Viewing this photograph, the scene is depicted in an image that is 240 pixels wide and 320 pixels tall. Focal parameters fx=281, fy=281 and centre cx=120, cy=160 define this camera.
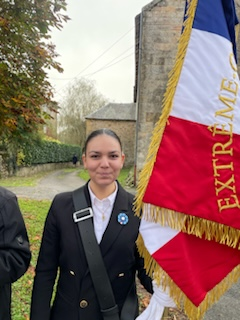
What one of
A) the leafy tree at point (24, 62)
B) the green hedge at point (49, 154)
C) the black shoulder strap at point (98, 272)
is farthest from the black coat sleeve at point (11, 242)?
the green hedge at point (49, 154)

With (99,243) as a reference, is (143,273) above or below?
below

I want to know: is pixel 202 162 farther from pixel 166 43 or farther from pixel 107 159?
pixel 166 43

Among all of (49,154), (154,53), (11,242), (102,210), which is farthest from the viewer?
(49,154)

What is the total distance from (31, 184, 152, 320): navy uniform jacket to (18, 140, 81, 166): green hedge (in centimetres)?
1505

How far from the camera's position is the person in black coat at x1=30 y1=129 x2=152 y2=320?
1.60 meters

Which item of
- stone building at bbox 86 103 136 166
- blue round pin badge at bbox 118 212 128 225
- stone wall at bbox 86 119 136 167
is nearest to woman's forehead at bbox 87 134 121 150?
blue round pin badge at bbox 118 212 128 225

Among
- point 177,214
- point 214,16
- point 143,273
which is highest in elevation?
point 214,16

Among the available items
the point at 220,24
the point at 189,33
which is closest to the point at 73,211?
the point at 189,33

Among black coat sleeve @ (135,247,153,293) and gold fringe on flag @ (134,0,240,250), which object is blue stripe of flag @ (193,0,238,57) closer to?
gold fringe on flag @ (134,0,240,250)

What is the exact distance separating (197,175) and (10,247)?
1.12m

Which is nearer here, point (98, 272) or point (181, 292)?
point (181, 292)

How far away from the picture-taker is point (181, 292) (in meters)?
1.37

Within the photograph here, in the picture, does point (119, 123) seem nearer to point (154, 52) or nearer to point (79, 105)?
point (79, 105)

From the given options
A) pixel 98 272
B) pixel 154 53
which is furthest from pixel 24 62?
pixel 154 53
